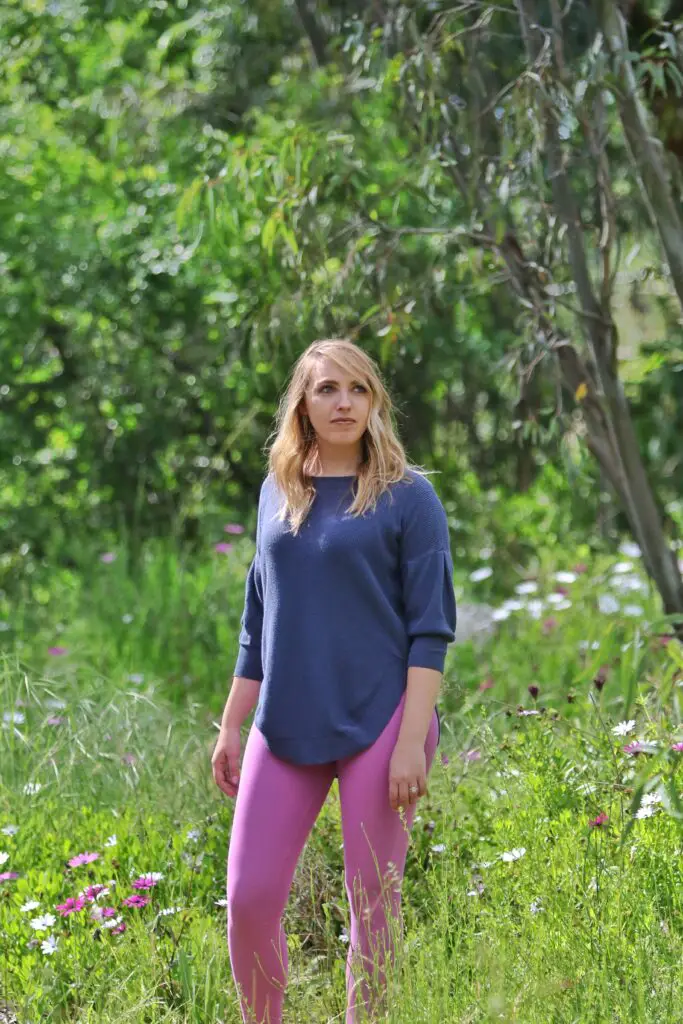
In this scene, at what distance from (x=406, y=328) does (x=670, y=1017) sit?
282 cm

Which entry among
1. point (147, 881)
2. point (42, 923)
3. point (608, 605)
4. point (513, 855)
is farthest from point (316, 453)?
point (608, 605)

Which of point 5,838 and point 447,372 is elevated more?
point 447,372

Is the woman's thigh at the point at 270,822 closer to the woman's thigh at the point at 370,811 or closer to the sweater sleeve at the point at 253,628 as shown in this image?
the woman's thigh at the point at 370,811

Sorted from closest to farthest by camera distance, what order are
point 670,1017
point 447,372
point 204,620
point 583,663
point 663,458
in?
1. point 670,1017
2. point 583,663
3. point 204,620
4. point 663,458
5. point 447,372

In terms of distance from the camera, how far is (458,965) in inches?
102

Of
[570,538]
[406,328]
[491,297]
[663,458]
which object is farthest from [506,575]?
[406,328]

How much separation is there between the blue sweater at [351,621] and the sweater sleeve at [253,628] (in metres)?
0.15

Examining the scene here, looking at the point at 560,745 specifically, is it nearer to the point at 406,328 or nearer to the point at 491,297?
the point at 406,328

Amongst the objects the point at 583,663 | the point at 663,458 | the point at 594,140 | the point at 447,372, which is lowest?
the point at 583,663

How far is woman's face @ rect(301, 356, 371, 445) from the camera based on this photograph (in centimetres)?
269

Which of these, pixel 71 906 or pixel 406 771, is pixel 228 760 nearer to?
pixel 406 771

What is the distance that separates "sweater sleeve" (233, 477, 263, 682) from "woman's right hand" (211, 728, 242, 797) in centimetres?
13

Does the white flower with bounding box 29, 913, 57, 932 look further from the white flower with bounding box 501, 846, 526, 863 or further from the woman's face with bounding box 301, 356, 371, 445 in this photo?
the woman's face with bounding box 301, 356, 371, 445

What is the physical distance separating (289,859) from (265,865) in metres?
0.05
